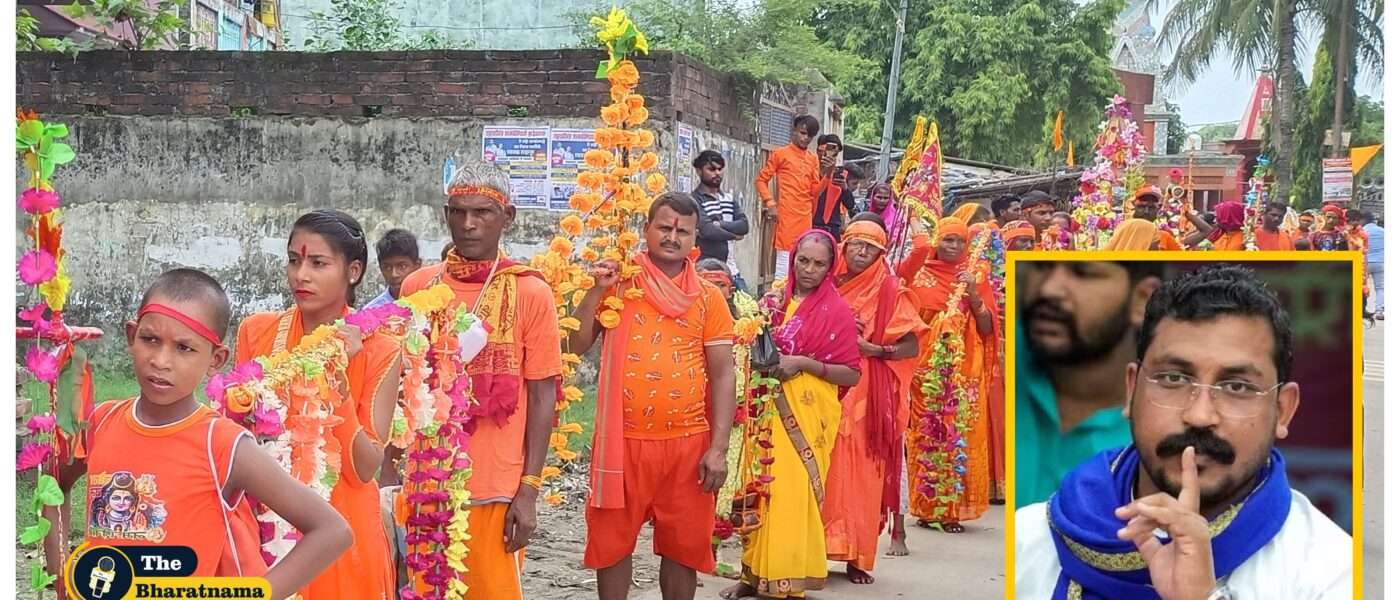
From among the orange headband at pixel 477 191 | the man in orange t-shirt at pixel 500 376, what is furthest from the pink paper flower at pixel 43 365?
the orange headband at pixel 477 191

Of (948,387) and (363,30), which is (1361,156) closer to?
(948,387)

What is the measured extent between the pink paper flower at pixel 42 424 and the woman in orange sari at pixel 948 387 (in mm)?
4878

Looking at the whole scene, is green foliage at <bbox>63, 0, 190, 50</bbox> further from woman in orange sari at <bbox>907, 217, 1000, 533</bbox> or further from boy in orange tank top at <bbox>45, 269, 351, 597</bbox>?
boy in orange tank top at <bbox>45, 269, 351, 597</bbox>

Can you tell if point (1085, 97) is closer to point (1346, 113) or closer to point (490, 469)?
point (1346, 113)

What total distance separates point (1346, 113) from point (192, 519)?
126 inches

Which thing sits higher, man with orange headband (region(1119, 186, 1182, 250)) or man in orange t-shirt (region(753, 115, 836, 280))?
man in orange t-shirt (region(753, 115, 836, 280))

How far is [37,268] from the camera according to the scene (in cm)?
328

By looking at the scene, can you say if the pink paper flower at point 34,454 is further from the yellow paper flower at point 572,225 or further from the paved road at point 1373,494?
the paved road at point 1373,494

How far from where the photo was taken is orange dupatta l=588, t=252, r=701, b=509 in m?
5.00

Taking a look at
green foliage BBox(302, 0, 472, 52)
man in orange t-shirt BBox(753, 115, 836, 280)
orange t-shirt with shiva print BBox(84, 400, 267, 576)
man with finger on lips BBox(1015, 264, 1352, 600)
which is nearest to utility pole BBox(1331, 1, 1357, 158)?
man with finger on lips BBox(1015, 264, 1352, 600)

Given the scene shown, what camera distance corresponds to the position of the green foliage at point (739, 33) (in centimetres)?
1067

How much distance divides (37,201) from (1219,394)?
259 centimetres

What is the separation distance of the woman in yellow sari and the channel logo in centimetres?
300

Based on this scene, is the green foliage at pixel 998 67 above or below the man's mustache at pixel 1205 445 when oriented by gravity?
above
